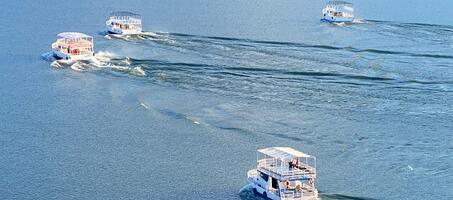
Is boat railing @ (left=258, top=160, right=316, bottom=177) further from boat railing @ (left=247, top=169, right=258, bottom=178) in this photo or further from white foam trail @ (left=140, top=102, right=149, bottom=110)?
white foam trail @ (left=140, top=102, right=149, bottom=110)

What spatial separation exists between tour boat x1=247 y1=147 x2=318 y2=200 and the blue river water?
0.84 metres

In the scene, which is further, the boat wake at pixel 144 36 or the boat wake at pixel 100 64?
the boat wake at pixel 144 36

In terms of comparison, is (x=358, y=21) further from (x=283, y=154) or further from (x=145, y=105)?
(x=283, y=154)

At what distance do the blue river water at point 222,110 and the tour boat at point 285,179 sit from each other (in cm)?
84

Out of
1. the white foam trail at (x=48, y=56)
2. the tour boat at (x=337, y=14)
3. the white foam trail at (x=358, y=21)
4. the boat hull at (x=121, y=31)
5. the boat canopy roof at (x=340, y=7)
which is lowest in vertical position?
the white foam trail at (x=48, y=56)

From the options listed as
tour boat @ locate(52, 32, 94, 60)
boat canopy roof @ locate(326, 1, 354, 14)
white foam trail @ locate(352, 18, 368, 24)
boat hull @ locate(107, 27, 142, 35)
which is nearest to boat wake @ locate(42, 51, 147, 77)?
tour boat @ locate(52, 32, 94, 60)

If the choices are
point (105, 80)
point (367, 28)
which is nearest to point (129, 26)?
point (105, 80)

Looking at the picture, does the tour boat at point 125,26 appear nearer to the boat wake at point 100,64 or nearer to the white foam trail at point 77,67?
the boat wake at point 100,64

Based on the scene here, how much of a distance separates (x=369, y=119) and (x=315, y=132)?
16.7ft

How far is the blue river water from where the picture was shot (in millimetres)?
40594

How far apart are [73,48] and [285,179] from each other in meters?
36.9

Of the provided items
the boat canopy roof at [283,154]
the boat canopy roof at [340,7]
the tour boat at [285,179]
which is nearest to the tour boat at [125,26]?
the boat canopy roof at [340,7]

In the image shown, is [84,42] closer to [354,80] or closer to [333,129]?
[354,80]

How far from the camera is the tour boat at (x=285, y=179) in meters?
38.1
